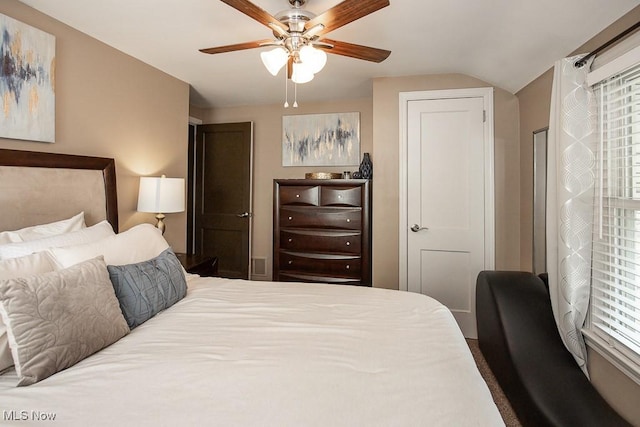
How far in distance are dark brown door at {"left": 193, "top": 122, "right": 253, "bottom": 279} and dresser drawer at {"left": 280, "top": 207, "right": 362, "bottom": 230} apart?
0.89 m

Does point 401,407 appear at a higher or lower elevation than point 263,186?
lower

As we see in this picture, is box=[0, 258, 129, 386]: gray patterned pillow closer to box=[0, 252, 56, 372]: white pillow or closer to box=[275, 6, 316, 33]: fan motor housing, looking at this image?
box=[0, 252, 56, 372]: white pillow

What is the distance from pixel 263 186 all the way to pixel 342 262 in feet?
5.19

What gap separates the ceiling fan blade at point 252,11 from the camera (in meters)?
1.51

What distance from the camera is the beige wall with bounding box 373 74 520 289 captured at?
304 cm

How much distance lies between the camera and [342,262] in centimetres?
339

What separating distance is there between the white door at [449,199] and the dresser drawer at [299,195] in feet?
2.99

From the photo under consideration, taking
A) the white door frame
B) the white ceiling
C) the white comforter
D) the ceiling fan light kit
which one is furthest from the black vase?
the white comforter

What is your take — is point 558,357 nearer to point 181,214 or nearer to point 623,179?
point 623,179

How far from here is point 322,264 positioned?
11.3 ft

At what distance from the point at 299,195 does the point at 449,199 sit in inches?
57.4

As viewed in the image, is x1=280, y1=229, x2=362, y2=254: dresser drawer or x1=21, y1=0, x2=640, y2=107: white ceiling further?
x1=280, y1=229, x2=362, y2=254: dresser drawer

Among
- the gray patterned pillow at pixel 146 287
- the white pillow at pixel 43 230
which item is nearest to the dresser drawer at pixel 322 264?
the gray patterned pillow at pixel 146 287

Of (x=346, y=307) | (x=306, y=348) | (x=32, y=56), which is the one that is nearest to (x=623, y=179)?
(x=346, y=307)
